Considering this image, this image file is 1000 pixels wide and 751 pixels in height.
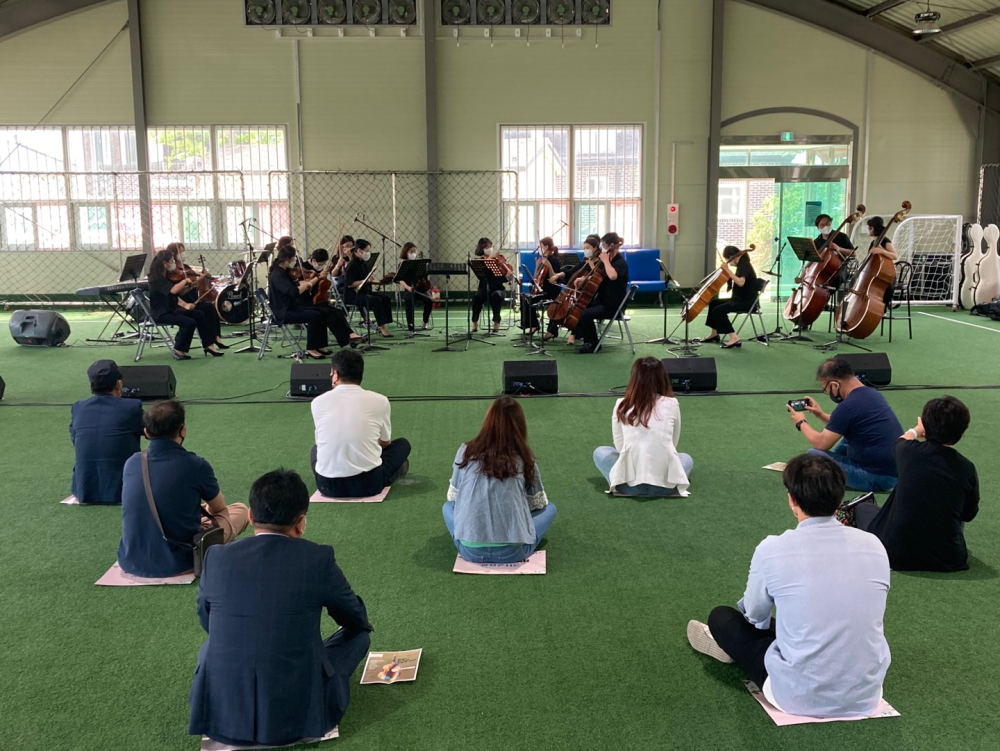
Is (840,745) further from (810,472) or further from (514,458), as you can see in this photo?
(514,458)

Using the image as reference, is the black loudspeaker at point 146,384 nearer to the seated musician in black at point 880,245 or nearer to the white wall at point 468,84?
the seated musician in black at point 880,245

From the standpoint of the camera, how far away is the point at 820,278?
36.8ft

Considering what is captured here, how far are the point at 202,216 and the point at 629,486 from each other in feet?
43.0

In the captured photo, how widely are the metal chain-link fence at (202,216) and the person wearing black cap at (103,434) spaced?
11.2 meters

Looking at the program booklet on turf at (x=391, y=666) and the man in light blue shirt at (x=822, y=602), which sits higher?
the man in light blue shirt at (x=822, y=602)

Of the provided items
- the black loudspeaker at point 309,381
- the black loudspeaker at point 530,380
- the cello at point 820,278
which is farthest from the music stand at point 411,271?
the cello at point 820,278

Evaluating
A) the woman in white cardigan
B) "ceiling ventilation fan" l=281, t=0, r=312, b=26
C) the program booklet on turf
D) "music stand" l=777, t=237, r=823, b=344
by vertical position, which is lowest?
the program booklet on turf

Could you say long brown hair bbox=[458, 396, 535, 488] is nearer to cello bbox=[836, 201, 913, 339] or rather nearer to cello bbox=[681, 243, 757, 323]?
cello bbox=[681, 243, 757, 323]

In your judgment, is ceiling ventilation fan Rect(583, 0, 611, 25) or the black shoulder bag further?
ceiling ventilation fan Rect(583, 0, 611, 25)

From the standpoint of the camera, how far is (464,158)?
16.5 metres

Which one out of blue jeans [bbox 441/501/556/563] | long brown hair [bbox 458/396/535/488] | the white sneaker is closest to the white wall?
blue jeans [bbox 441/501/556/563]

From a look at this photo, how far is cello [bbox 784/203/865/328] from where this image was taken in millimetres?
11008

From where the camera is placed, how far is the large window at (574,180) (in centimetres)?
1659

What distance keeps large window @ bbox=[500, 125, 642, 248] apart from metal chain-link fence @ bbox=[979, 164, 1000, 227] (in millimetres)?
6396
